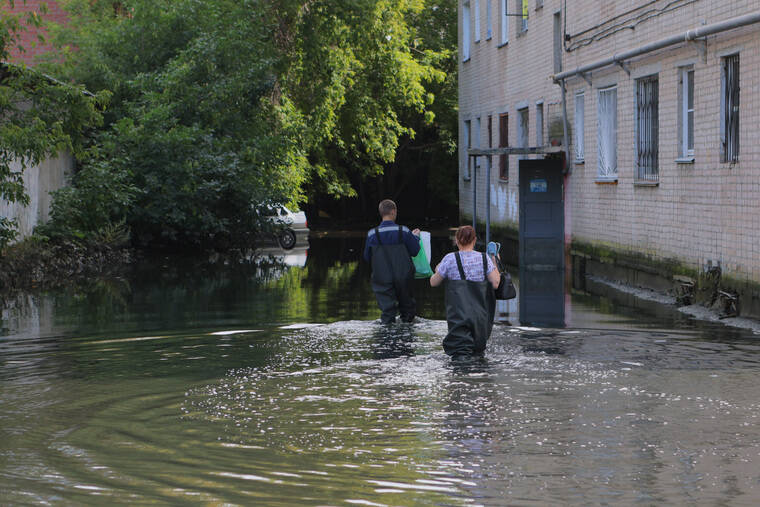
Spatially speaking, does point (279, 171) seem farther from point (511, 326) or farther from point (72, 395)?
point (72, 395)

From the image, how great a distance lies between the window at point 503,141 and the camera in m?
32.6

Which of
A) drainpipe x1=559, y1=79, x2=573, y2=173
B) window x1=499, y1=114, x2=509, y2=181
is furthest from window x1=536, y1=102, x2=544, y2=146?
window x1=499, y1=114, x2=509, y2=181

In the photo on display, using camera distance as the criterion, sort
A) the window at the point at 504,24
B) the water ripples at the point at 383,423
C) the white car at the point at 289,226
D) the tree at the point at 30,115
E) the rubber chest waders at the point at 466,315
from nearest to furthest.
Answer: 1. the water ripples at the point at 383,423
2. the rubber chest waders at the point at 466,315
3. the tree at the point at 30,115
4. the white car at the point at 289,226
5. the window at the point at 504,24

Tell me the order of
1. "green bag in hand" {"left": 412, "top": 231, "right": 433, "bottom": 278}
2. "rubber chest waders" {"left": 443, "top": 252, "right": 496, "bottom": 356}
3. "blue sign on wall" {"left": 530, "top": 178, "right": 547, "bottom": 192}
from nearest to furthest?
"rubber chest waders" {"left": 443, "top": 252, "right": 496, "bottom": 356}
"green bag in hand" {"left": 412, "top": 231, "right": 433, "bottom": 278}
"blue sign on wall" {"left": 530, "top": 178, "right": 547, "bottom": 192}

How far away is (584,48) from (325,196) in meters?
30.8

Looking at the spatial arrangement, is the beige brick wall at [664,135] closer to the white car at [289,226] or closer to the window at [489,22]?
the window at [489,22]

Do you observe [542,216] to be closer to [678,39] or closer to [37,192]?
[678,39]

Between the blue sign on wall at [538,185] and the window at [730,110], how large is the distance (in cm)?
903

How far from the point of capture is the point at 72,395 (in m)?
9.59

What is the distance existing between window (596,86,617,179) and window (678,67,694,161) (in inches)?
152

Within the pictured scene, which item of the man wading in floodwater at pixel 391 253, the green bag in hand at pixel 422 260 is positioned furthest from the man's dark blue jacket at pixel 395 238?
the green bag in hand at pixel 422 260

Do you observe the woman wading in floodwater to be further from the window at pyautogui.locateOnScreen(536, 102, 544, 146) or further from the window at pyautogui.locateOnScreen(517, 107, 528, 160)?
the window at pyautogui.locateOnScreen(517, 107, 528, 160)

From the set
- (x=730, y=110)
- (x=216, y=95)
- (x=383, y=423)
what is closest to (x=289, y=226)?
(x=216, y=95)

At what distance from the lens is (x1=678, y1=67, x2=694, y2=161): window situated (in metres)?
19.0
